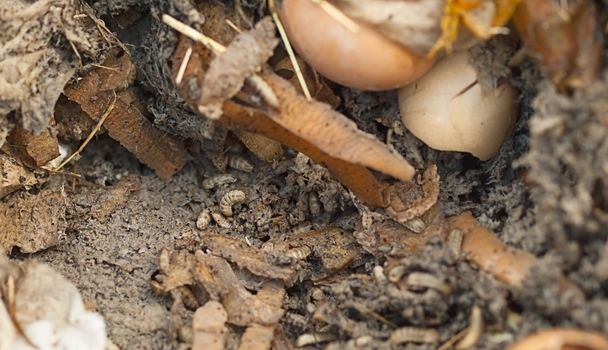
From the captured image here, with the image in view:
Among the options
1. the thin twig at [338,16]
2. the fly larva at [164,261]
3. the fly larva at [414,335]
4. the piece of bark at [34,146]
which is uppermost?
the thin twig at [338,16]

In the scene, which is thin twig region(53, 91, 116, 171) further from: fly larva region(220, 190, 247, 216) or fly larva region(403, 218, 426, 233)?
fly larva region(403, 218, 426, 233)

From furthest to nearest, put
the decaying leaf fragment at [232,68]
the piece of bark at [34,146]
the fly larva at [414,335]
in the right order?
the piece of bark at [34,146], the decaying leaf fragment at [232,68], the fly larva at [414,335]

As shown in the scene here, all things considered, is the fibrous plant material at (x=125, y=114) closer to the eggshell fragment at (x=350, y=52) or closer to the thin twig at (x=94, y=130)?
the thin twig at (x=94, y=130)

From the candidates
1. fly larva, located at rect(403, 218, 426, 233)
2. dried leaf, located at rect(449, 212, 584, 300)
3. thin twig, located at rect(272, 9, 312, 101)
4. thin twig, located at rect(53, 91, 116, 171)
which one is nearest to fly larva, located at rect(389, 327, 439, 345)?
dried leaf, located at rect(449, 212, 584, 300)

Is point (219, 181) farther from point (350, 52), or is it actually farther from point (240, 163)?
point (350, 52)

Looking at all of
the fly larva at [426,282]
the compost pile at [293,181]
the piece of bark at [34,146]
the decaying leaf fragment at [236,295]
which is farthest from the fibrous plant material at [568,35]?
the piece of bark at [34,146]

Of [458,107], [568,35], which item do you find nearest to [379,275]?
[458,107]
